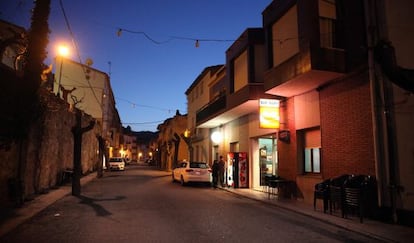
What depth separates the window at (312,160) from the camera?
13961 millimetres

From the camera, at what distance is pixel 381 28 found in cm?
1040

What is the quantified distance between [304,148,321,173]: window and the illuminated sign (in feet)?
6.38

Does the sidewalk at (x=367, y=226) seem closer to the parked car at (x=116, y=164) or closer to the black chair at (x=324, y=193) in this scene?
the black chair at (x=324, y=193)

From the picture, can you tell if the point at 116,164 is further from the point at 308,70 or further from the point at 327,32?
the point at 308,70

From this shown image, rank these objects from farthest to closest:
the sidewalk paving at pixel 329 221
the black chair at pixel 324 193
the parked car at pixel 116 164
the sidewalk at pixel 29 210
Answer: the parked car at pixel 116 164
the black chair at pixel 324 193
the sidewalk at pixel 29 210
the sidewalk paving at pixel 329 221

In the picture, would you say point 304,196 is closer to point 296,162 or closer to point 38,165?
point 296,162

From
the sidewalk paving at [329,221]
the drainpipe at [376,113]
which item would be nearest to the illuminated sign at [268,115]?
the sidewalk paving at [329,221]

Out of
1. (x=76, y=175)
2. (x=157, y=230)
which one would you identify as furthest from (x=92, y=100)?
(x=157, y=230)

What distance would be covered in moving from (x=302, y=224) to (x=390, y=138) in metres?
3.52

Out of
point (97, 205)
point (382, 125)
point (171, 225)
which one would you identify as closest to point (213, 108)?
point (97, 205)

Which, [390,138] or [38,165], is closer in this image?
[390,138]

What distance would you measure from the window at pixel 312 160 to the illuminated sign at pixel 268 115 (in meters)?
1.95

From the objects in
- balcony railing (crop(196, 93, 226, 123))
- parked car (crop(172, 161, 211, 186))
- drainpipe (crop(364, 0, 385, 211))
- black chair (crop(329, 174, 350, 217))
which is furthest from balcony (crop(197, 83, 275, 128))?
drainpipe (crop(364, 0, 385, 211))

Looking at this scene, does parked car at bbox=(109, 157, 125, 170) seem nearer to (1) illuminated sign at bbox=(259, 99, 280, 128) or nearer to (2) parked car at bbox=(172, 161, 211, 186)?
(2) parked car at bbox=(172, 161, 211, 186)
